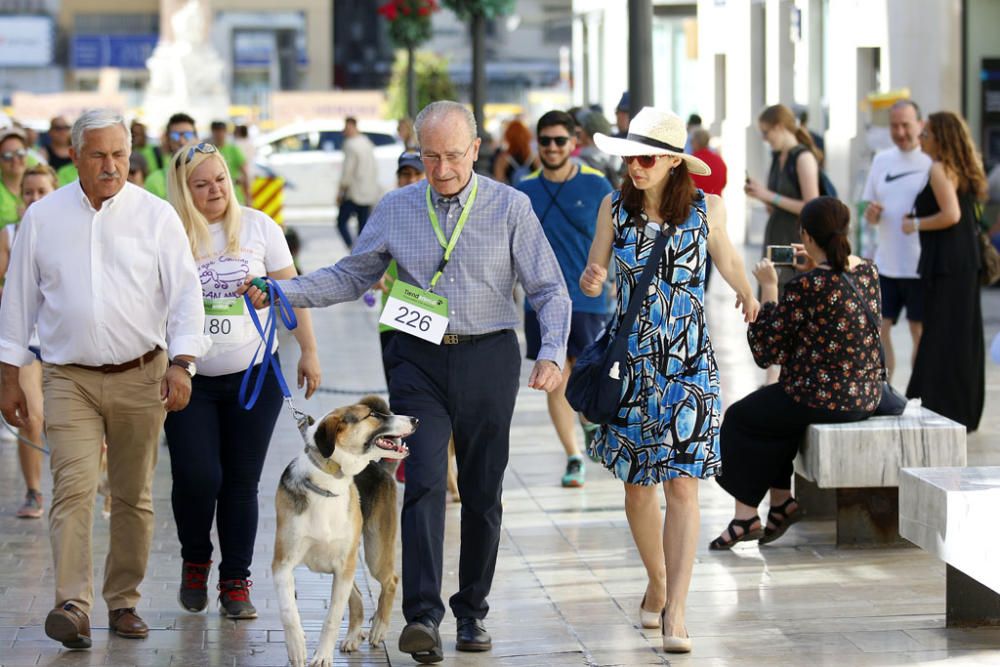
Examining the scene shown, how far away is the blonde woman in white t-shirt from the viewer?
690 cm

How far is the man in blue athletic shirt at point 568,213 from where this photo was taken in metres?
9.49

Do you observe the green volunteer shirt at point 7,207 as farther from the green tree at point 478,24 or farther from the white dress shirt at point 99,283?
the green tree at point 478,24

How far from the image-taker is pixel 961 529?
249 inches

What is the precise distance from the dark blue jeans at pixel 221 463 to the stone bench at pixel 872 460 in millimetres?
2493

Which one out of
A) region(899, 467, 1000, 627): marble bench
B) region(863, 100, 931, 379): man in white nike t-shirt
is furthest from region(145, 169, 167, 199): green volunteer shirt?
region(899, 467, 1000, 627): marble bench

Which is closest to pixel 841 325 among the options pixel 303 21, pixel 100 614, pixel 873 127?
pixel 100 614

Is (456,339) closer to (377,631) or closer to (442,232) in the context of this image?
(442,232)

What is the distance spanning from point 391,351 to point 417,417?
29cm

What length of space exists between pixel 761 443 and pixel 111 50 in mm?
69321

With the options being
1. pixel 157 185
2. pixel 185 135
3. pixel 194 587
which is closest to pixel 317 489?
pixel 194 587

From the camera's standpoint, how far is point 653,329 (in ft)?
21.3

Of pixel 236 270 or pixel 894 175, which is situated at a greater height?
pixel 894 175

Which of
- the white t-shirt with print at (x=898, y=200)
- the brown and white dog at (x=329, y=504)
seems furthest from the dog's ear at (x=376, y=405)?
the white t-shirt with print at (x=898, y=200)

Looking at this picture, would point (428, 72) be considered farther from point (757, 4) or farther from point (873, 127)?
point (873, 127)
